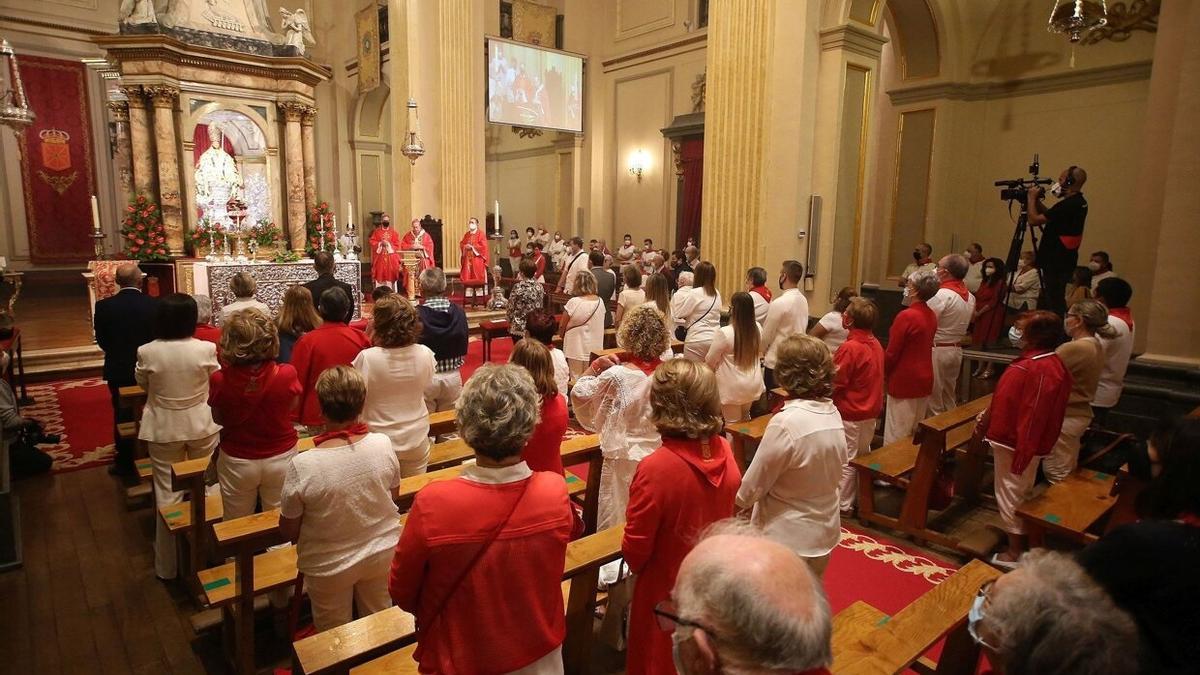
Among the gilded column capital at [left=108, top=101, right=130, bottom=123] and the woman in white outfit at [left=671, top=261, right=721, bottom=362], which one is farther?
the gilded column capital at [left=108, top=101, right=130, bottom=123]

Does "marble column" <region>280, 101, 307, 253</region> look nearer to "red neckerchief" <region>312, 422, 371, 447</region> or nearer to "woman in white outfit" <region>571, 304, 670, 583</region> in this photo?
"woman in white outfit" <region>571, 304, 670, 583</region>

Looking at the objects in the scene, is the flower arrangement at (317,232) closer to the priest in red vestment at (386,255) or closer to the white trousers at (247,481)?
the priest in red vestment at (386,255)

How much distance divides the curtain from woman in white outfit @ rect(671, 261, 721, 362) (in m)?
9.48

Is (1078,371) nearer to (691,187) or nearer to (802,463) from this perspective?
(802,463)

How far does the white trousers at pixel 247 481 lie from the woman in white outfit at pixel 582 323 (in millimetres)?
3432

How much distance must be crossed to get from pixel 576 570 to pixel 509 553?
0.95 meters

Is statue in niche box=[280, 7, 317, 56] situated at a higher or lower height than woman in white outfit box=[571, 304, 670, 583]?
higher

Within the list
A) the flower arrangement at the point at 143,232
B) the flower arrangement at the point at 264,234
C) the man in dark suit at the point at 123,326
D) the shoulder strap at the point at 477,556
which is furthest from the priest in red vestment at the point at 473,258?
the shoulder strap at the point at 477,556

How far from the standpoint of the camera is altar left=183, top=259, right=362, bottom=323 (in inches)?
394

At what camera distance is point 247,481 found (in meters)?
3.33

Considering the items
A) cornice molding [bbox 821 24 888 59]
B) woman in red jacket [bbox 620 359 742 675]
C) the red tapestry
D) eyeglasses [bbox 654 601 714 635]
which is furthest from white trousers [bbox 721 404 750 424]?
the red tapestry

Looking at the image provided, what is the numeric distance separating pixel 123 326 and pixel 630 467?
4053 mm

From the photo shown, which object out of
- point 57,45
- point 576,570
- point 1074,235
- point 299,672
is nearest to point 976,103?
point 1074,235

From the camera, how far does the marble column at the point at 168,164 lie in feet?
32.9
